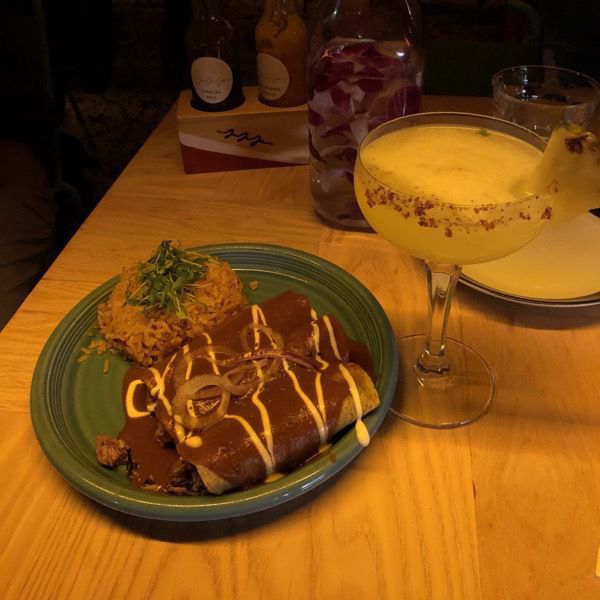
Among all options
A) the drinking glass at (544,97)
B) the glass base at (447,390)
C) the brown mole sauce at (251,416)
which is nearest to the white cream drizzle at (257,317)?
the brown mole sauce at (251,416)

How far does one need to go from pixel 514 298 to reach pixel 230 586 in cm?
62

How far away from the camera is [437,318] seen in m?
0.94

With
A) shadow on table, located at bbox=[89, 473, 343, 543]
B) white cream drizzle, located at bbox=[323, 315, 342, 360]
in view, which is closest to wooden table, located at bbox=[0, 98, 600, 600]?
shadow on table, located at bbox=[89, 473, 343, 543]

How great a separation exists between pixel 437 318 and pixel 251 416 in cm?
34

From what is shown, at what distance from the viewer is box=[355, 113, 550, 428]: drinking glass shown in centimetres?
71

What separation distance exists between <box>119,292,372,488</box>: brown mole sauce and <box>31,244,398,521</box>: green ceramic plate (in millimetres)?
Result: 25

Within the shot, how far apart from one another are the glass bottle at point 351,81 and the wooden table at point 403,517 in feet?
1.20

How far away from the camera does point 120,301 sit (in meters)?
1.02

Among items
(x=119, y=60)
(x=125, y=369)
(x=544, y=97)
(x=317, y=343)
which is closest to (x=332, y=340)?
(x=317, y=343)

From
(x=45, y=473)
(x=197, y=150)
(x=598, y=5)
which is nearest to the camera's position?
(x=45, y=473)

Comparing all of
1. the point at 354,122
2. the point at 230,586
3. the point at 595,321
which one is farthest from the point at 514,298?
the point at 230,586

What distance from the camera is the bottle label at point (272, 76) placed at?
136 centimetres

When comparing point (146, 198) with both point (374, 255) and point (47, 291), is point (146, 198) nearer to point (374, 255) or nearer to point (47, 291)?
point (47, 291)

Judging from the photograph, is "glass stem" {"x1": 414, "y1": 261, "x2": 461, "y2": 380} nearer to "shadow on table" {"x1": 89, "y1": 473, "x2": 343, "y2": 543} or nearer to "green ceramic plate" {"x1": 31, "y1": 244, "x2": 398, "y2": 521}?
"green ceramic plate" {"x1": 31, "y1": 244, "x2": 398, "y2": 521}
